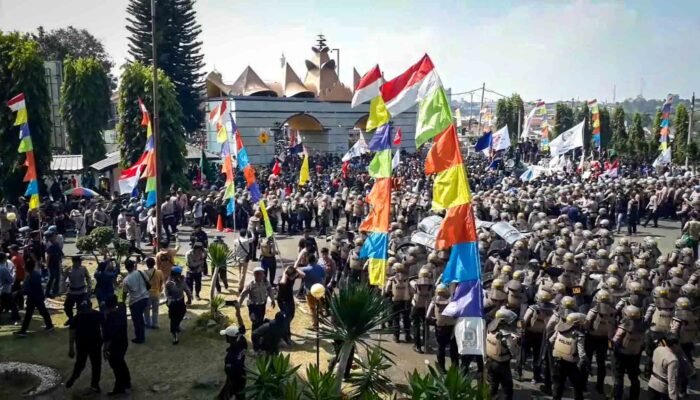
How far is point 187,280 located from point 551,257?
795 centimetres

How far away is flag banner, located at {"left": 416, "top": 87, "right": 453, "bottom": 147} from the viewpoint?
774 centimetres

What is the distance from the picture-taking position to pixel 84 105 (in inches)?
1353

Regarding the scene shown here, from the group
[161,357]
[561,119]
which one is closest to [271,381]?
[161,357]

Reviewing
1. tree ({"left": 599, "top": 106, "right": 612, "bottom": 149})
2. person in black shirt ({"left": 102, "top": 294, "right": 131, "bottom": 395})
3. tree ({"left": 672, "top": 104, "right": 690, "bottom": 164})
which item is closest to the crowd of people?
person in black shirt ({"left": 102, "top": 294, "right": 131, "bottom": 395})

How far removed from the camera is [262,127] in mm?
43125

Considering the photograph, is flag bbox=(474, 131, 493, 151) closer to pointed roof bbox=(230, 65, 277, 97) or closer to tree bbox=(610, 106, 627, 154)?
pointed roof bbox=(230, 65, 277, 97)

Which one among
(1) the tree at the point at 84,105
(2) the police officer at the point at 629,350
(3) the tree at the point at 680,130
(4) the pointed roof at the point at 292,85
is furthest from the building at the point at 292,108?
(2) the police officer at the point at 629,350

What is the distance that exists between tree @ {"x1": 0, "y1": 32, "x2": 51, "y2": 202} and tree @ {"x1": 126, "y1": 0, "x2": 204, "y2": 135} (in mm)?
20642

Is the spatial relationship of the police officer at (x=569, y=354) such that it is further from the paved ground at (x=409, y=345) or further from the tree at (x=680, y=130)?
the tree at (x=680, y=130)

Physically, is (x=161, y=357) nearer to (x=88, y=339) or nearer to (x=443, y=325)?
(x=88, y=339)

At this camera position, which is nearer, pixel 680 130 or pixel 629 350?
pixel 629 350

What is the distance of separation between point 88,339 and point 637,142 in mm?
43972

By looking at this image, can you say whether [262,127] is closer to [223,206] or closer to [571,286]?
[223,206]

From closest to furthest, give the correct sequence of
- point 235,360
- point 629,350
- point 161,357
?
point 235,360, point 629,350, point 161,357
